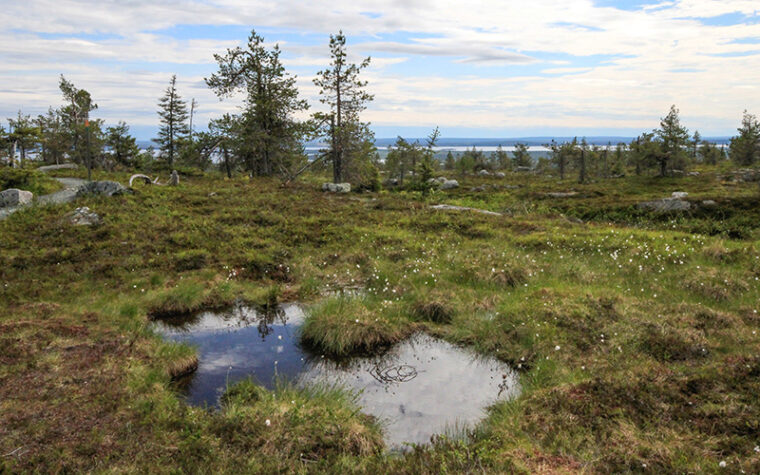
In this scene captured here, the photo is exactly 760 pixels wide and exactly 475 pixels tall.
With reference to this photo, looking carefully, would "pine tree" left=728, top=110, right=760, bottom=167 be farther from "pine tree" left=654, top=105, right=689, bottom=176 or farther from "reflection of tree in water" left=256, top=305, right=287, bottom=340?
"reflection of tree in water" left=256, top=305, right=287, bottom=340

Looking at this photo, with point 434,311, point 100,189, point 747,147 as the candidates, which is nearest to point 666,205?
point 434,311

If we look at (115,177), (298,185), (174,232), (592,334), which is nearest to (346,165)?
(298,185)

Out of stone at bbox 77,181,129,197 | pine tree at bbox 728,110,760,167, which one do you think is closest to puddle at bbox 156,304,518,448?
stone at bbox 77,181,129,197

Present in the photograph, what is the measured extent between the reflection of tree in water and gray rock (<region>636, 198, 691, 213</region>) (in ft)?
74.4

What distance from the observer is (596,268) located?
45.3 ft

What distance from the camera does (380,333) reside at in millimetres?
9844

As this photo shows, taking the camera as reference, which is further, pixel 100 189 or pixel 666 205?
pixel 666 205

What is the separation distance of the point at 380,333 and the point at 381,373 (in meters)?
1.31

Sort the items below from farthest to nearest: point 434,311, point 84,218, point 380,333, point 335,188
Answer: point 335,188
point 84,218
point 434,311
point 380,333

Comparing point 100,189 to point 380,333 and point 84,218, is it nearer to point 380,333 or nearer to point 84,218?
point 84,218

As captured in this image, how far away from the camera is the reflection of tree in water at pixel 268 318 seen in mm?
10562

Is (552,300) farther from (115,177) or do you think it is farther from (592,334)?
(115,177)

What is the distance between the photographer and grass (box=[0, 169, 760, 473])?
19.1 feet

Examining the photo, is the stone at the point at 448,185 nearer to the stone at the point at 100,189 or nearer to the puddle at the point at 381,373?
the stone at the point at 100,189
